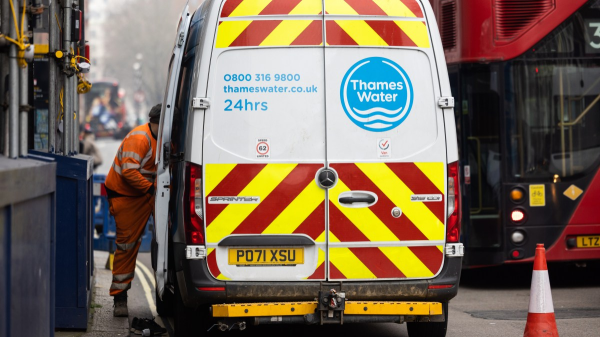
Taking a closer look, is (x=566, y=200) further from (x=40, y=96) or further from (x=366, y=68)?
(x=40, y=96)

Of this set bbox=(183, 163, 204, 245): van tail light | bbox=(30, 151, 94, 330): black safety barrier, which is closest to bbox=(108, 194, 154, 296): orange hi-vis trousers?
bbox=(30, 151, 94, 330): black safety barrier

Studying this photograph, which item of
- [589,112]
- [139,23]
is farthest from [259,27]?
[139,23]

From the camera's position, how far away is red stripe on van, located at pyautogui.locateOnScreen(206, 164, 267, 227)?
20.7ft

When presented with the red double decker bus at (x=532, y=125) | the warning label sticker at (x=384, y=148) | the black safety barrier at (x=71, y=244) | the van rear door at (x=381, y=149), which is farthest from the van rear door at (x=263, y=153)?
the red double decker bus at (x=532, y=125)

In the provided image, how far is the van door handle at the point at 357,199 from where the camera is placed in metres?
6.38

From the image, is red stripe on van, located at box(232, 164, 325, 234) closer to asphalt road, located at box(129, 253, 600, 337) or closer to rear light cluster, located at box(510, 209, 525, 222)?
asphalt road, located at box(129, 253, 600, 337)

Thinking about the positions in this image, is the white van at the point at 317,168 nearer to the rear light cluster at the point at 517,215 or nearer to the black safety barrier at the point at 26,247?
the black safety barrier at the point at 26,247

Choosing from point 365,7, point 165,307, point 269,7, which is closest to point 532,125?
point 165,307

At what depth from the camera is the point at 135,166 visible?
27.2 ft

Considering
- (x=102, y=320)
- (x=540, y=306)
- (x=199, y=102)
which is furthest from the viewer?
(x=102, y=320)

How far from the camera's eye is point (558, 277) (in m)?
11.7

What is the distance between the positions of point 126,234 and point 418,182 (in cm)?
295

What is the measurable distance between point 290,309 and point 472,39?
5.04m

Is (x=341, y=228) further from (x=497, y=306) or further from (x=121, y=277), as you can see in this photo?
(x=497, y=306)
